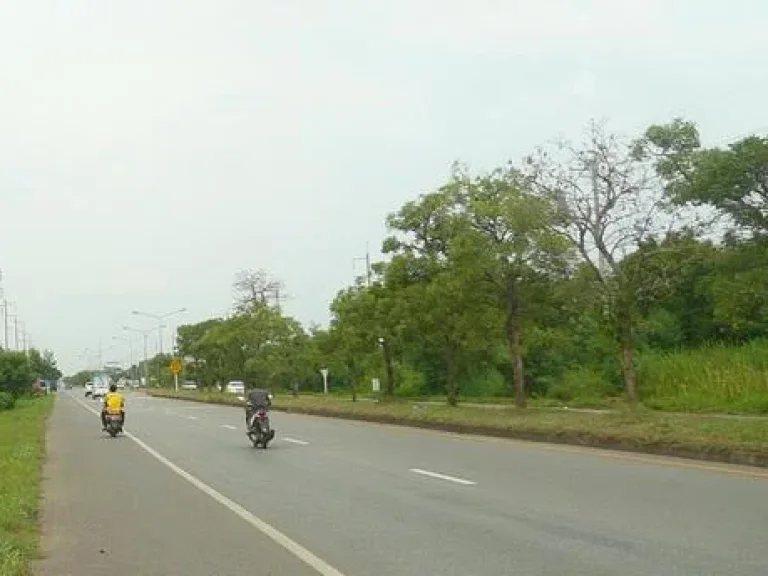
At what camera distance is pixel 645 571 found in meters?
8.60

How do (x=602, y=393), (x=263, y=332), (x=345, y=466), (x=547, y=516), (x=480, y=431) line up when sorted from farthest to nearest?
(x=263, y=332) → (x=602, y=393) → (x=480, y=431) → (x=345, y=466) → (x=547, y=516)

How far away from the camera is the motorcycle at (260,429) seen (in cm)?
2503

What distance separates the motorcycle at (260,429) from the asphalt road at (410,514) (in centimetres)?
241

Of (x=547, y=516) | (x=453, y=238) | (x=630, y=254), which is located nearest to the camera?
(x=547, y=516)

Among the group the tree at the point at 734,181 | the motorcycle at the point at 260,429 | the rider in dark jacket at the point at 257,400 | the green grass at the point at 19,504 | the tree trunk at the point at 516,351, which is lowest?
the green grass at the point at 19,504

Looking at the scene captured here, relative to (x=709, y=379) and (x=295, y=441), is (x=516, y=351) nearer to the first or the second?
(x=295, y=441)

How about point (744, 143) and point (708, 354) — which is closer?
point (744, 143)

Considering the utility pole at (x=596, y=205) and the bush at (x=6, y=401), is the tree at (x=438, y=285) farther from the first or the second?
the bush at (x=6, y=401)

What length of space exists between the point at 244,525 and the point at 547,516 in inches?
136

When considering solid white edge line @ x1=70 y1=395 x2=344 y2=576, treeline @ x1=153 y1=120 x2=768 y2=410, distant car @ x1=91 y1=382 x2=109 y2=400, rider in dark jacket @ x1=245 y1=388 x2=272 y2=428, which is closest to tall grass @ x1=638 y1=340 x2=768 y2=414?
treeline @ x1=153 y1=120 x2=768 y2=410

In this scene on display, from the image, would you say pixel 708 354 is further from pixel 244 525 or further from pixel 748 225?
pixel 244 525

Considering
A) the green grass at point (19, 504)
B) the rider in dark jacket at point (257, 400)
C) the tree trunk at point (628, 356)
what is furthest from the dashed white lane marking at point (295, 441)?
the tree trunk at point (628, 356)

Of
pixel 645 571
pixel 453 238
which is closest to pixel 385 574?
pixel 645 571

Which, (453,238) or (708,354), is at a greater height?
(453,238)
